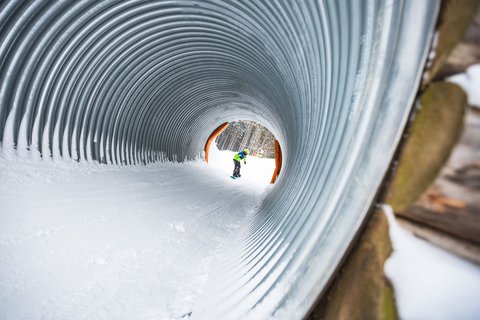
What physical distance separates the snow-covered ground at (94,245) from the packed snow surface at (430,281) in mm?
1502

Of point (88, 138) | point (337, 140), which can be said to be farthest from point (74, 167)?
point (337, 140)

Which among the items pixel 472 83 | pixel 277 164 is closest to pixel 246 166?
pixel 277 164

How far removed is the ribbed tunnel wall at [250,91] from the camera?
124cm

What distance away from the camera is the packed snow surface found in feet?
3.15

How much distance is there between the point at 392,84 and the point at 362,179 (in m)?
0.42

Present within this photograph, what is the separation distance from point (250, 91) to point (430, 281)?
6716 millimetres

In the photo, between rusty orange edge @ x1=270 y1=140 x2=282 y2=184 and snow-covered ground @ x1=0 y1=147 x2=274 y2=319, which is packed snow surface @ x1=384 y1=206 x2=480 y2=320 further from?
rusty orange edge @ x1=270 y1=140 x2=282 y2=184

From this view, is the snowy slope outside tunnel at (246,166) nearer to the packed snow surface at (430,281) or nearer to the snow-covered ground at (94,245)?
the snow-covered ground at (94,245)

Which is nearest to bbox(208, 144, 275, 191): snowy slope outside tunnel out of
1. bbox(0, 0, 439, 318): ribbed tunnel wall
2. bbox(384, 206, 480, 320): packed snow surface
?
bbox(0, 0, 439, 318): ribbed tunnel wall

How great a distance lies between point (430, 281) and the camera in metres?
1.00

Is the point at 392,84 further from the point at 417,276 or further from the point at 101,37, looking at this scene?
the point at 101,37

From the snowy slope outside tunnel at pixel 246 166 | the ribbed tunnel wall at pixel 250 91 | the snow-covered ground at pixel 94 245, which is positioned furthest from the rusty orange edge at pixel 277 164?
the snow-covered ground at pixel 94 245

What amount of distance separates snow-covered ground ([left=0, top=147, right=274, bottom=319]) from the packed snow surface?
1.50 metres

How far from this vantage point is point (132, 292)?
2096 millimetres
